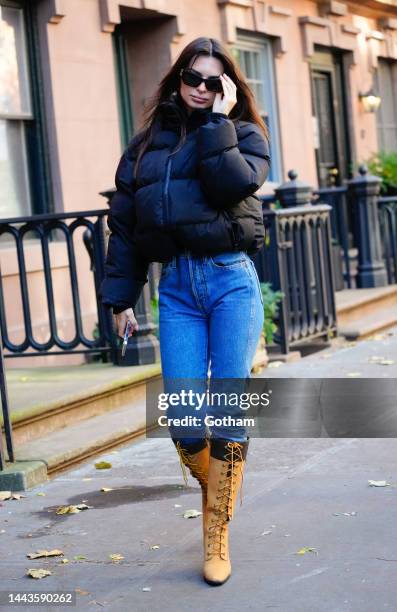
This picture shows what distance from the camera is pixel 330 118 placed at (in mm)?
16125

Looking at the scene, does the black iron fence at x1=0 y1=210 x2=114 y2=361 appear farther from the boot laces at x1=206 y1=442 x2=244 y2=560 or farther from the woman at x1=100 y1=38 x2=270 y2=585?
the boot laces at x1=206 y1=442 x2=244 y2=560

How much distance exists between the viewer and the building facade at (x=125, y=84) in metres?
9.98

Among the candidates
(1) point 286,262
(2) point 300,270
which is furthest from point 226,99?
(2) point 300,270

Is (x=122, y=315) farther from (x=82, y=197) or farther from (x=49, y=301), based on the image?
(x=82, y=197)

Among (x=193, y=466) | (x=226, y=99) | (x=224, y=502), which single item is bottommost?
(x=224, y=502)

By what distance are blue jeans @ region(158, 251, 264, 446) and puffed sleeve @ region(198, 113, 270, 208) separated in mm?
228

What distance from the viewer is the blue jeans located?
424 centimetres

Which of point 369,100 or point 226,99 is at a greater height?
point 369,100

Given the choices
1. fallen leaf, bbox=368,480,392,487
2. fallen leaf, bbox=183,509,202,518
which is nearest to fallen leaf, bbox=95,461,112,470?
fallen leaf, bbox=183,509,202,518

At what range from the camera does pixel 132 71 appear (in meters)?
12.0

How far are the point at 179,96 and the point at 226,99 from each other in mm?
251

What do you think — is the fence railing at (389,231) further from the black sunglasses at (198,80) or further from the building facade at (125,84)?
the black sunglasses at (198,80)

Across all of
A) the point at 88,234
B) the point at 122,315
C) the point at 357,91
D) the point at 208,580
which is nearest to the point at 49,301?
the point at 88,234

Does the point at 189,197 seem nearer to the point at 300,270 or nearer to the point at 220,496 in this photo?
the point at 220,496
